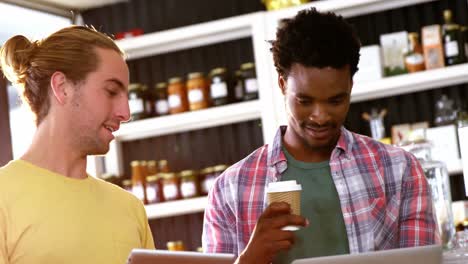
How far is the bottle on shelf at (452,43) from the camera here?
14.3ft

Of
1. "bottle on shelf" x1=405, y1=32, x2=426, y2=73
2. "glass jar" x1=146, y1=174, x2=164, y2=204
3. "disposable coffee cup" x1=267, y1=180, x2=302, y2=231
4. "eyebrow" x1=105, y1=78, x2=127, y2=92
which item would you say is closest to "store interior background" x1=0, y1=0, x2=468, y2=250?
"bottle on shelf" x1=405, y1=32, x2=426, y2=73

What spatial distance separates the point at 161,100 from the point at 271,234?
10.3ft

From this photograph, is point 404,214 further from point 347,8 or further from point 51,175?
point 347,8

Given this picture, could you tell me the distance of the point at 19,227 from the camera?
1910 millimetres

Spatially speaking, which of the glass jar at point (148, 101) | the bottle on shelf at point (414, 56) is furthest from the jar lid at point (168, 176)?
the bottle on shelf at point (414, 56)

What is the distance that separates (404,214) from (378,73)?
93.5 inches

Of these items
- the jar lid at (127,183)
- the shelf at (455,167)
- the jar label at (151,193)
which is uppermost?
the jar lid at (127,183)

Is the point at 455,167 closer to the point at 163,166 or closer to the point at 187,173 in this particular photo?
the point at 187,173

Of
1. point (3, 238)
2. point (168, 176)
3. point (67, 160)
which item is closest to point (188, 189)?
point (168, 176)

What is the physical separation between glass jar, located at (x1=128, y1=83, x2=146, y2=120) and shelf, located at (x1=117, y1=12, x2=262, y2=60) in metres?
0.23

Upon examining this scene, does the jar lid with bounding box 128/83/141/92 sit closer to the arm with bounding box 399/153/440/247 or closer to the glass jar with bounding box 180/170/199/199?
the glass jar with bounding box 180/170/199/199

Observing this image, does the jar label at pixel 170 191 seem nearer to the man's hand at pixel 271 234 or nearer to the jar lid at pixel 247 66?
the jar lid at pixel 247 66

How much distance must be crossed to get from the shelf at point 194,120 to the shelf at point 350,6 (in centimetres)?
48

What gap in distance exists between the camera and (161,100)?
4.90 metres
